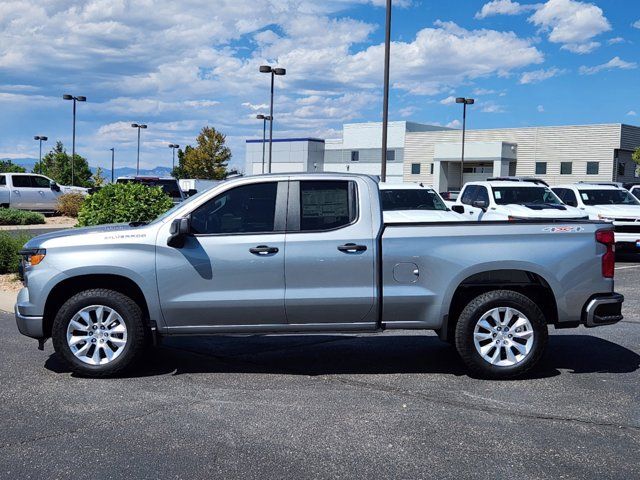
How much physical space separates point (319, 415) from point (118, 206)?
857 cm

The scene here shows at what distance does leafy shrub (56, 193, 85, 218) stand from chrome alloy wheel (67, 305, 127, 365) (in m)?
25.5

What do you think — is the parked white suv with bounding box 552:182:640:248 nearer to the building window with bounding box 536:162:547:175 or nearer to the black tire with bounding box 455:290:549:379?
the black tire with bounding box 455:290:549:379

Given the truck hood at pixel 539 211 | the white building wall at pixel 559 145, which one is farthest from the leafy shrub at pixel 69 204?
the white building wall at pixel 559 145

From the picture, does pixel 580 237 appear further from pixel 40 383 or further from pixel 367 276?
pixel 40 383

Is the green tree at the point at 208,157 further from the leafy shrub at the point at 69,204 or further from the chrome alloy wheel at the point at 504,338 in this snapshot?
the chrome alloy wheel at the point at 504,338

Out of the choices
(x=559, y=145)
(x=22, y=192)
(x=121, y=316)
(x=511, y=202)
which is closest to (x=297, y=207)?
(x=121, y=316)

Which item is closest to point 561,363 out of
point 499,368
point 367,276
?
point 499,368

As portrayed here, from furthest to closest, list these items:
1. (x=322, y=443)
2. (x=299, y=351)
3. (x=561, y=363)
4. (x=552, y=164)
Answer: (x=552, y=164) < (x=299, y=351) < (x=561, y=363) < (x=322, y=443)

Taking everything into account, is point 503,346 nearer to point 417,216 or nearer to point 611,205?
point 417,216

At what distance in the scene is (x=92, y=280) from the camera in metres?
6.94

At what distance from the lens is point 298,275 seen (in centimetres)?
673

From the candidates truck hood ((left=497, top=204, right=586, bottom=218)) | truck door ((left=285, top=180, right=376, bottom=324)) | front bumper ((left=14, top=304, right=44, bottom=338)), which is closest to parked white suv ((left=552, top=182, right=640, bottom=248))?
truck hood ((left=497, top=204, right=586, bottom=218))

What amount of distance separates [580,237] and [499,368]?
4.58 feet

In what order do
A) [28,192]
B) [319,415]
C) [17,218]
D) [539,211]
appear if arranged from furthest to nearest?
1. [28,192]
2. [17,218]
3. [539,211]
4. [319,415]
